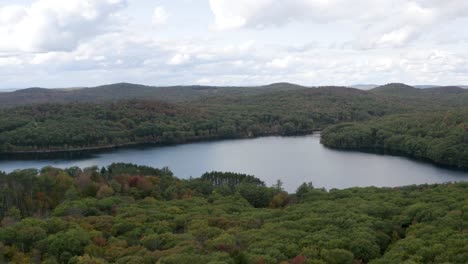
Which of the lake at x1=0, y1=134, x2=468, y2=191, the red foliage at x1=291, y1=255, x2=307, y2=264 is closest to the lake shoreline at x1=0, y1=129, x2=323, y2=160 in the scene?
the lake at x1=0, y1=134, x2=468, y2=191

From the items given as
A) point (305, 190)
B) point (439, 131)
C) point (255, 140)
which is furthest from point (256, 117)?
point (305, 190)

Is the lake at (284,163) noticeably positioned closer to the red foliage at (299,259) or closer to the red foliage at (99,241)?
the red foliage at (99,241)

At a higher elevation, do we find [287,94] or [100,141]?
[287,94]

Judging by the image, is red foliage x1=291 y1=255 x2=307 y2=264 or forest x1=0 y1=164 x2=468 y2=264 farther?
forest x1=0 y1=164 x2=468 y2=264

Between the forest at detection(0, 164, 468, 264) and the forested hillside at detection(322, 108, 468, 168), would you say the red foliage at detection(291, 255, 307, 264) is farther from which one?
the forested hillside at detection(322, 108, 468, 168)

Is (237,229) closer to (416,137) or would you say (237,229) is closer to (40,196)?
(40,196)

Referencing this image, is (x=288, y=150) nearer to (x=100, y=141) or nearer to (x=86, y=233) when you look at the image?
(x=100, y=141)

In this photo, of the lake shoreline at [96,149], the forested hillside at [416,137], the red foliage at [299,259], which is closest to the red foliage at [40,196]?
the red foliage at [299,259]
